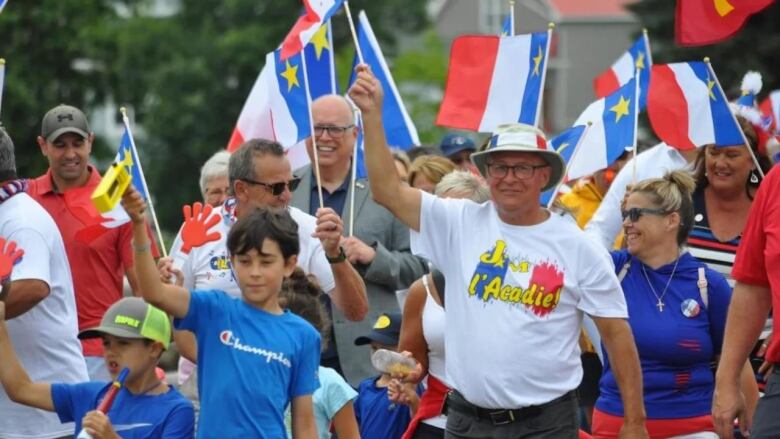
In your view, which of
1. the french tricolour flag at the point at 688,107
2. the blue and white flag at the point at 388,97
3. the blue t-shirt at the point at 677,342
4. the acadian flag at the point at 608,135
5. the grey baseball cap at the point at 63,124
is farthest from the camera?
the blue and white flag at the point at 388,97

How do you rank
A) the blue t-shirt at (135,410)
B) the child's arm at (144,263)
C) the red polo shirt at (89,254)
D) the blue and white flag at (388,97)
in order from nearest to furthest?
the child's arm at (144,263) < the blue t-shirt at (135,410) < the red polo shirt at (89,254) < the blue and white flag at (388,97)

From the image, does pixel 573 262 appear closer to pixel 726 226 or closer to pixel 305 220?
pixel 305 220

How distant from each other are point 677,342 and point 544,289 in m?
1.38

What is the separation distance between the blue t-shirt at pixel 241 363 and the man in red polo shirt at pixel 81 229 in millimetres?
2232

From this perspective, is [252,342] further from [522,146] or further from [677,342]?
[677,342]

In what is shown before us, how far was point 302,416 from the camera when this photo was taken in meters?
5.97

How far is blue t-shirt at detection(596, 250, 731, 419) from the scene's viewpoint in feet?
24.2

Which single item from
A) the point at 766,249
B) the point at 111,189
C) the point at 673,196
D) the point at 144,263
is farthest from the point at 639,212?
the point at 111,189

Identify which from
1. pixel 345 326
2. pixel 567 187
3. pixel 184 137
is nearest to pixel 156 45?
pixel 184 137

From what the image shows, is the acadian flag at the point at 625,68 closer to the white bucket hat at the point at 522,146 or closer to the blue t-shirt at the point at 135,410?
the white bucket hat at the point at 522,146

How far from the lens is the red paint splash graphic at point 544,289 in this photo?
6.20 m

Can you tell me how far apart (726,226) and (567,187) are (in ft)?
13.1

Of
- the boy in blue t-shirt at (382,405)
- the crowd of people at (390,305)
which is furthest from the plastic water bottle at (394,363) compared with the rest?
the boy in blue t-shirt at (382,405)

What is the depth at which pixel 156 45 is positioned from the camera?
147 ft
